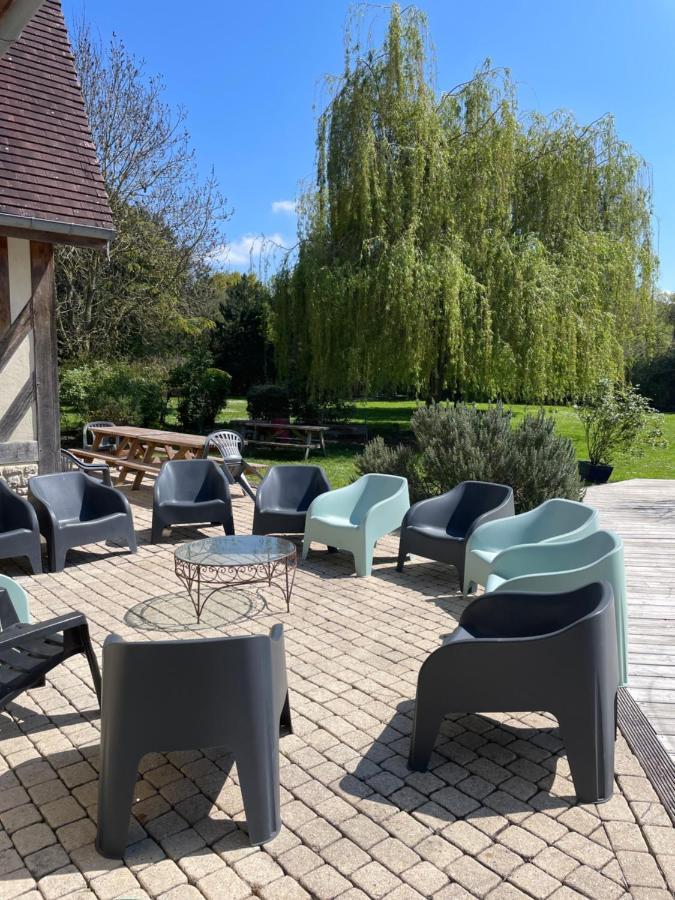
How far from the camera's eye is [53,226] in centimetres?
658

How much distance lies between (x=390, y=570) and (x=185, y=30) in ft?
18.9

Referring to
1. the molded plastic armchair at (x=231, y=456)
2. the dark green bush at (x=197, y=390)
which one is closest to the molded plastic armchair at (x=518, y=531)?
the molded plastic armchair at (x=231, y=456)

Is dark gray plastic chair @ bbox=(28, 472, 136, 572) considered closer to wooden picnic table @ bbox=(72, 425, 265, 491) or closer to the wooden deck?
wooden picnic table @ bbox=(72, 425, 265, 491)

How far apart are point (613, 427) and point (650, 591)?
20.4 ft

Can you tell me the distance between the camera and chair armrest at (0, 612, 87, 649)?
129 inches

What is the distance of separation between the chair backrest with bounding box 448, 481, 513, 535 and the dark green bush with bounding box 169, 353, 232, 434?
10644 millimetres

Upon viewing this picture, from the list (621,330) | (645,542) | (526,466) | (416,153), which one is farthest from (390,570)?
(621,330)

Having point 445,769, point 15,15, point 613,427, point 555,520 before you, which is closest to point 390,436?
point 613,427

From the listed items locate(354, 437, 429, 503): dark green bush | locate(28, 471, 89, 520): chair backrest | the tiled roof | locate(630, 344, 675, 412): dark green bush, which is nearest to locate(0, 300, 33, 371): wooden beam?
the tiled roof

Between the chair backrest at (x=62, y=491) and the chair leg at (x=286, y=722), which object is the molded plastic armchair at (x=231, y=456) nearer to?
the chair backrest at (x=62, y=491)

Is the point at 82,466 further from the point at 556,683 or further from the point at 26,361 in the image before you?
the point at 556,683

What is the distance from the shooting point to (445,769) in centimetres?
304

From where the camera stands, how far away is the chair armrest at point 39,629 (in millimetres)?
3285

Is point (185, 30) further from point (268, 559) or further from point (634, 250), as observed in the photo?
point (634, 250)
